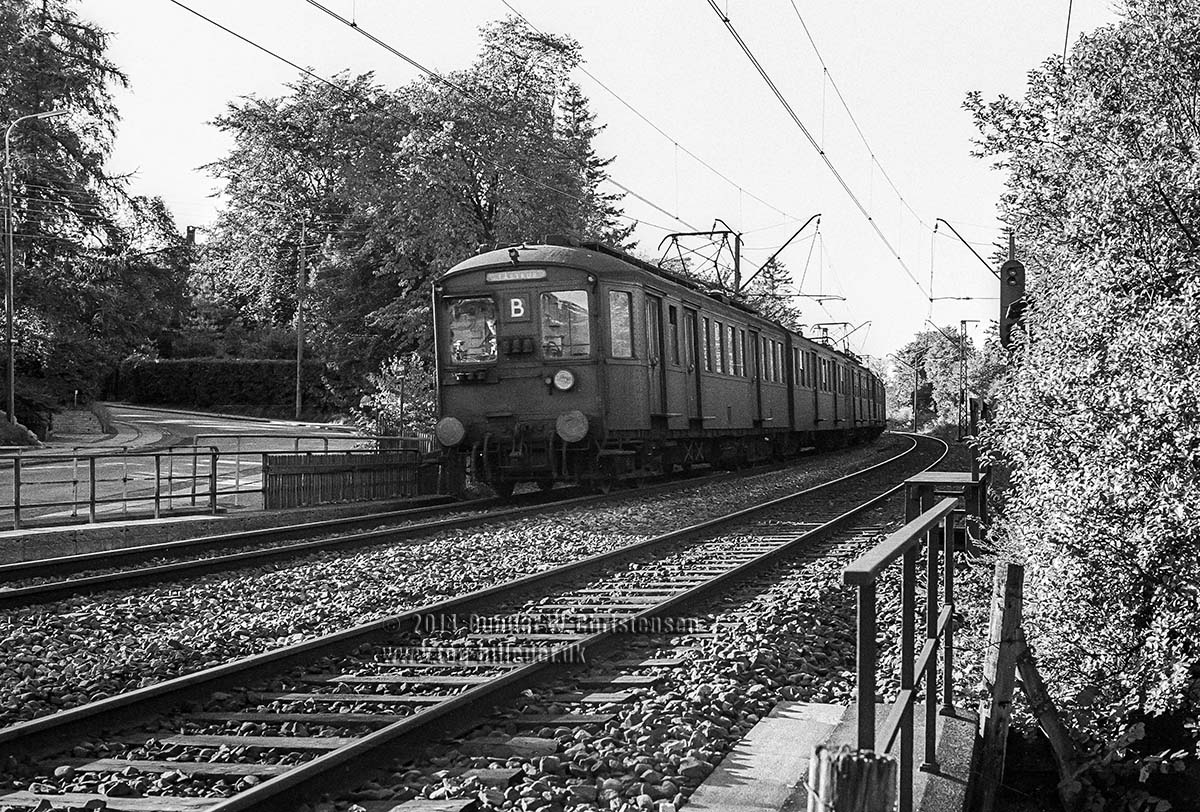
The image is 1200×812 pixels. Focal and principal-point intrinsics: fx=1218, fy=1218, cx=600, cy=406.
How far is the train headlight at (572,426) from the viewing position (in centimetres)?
1659

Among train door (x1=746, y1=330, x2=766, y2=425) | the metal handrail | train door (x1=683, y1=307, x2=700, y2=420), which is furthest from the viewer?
train door (x1=746, y1=330, x2=766, y2=425)

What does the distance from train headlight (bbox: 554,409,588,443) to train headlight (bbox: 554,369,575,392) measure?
383 mm

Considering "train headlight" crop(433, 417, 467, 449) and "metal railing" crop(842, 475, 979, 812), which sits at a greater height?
"train headlight" crop(433, 417, 467, 449)

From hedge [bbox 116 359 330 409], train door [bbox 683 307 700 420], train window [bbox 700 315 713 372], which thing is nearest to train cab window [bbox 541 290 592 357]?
train door [bbox 683 307 700 420]

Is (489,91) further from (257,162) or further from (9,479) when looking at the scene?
(257,162)

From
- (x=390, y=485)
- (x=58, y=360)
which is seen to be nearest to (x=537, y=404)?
(x=390, y=485)

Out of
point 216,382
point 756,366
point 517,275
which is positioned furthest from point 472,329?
point 216,382

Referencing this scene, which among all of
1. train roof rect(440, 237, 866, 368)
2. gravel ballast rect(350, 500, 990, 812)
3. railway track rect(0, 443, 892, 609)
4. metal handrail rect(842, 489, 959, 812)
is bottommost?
gravel ballast rect(350, 500, 990, 812)

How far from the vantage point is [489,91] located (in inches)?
1213

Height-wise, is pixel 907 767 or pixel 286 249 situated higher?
pixel 286 249

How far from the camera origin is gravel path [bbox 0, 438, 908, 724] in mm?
6852

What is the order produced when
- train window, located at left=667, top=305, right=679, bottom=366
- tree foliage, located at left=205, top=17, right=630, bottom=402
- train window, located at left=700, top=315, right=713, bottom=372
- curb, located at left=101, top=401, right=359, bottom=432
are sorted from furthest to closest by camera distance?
curb, located at left=101, top=401, right=359, bottom=432 → tree foliage, located at left=205, top=17, right=630, bottom=402 → train window, located at left=700, top=315, right=713, bottom=372 → train window, located at left=667, top=305, right=679, bottom=366

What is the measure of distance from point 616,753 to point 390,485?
14084 millimetres

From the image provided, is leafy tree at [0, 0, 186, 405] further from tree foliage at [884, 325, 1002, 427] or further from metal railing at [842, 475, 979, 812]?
tree foliage at [884, 325, 1002, 427]
